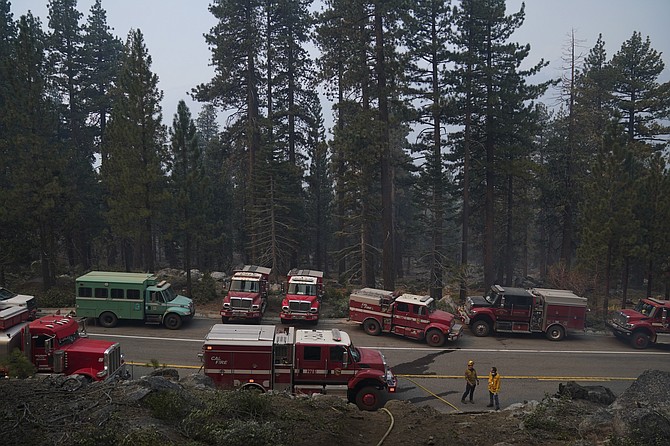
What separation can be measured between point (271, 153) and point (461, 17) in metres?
16.0

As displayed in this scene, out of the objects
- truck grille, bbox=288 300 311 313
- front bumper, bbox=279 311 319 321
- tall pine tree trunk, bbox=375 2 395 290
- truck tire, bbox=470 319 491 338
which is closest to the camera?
truck tire, bbox=470 319 491 338

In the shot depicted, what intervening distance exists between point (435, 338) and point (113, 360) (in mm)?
14322

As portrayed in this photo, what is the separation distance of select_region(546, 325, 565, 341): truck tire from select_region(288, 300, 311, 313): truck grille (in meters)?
12.6

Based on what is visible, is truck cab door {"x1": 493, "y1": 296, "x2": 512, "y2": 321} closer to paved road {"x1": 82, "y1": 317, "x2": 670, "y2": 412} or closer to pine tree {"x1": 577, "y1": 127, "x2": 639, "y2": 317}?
paved road {"x1": 82, "y1": 317, "x2": 670, "y2": 412}

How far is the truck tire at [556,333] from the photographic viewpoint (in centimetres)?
2591

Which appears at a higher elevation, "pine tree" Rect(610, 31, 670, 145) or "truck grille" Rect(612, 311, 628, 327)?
"pine tree" Rect(610, 31, 670, 145)

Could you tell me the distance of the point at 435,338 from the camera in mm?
24031

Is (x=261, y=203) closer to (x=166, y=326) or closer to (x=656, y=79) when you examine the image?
(x=166, y=326)

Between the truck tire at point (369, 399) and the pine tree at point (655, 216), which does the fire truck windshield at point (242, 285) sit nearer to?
the truck tire at point (369, 399)

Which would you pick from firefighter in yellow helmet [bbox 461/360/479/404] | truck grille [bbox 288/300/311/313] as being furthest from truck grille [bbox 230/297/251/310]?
firefighter in yellow helmet [bbox 461/360/479/404]

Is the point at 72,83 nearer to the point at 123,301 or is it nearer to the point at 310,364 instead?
the point at 123,301

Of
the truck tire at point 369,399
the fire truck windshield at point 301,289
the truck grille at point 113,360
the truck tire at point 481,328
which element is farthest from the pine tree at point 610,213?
the truck grille at point 113,360

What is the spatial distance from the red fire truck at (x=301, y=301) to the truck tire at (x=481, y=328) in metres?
8.33

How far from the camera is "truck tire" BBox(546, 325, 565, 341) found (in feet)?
85.0
